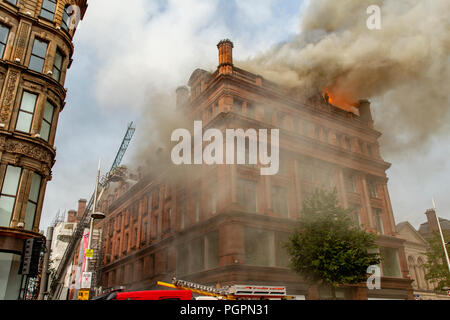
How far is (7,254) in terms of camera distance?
14945 mm

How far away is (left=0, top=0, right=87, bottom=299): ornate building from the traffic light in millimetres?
3878

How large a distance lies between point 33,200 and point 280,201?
61.3ft

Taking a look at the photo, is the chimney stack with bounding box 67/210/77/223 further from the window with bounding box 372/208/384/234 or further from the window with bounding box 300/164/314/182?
the window with bounding box 372/208/384/234

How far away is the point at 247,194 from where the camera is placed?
2709cm

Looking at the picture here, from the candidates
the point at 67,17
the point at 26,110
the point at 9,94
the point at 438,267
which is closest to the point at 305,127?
the point at 438,267

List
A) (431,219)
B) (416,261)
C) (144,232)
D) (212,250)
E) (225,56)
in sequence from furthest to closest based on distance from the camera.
Answer: (431,219)
(416,261)
(144,232)
(225,56)
(212,250)

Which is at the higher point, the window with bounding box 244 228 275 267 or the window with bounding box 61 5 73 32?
the window with bounding box 61 5 73 32

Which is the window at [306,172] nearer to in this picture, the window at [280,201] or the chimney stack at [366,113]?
the window at [280,201]

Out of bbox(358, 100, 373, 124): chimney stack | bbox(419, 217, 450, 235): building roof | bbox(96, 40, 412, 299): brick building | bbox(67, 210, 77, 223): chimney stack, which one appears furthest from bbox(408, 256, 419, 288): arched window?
bbox(67, 210, 77, 223): chimney stack

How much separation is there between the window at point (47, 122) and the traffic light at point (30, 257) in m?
7.65

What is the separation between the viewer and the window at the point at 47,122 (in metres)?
17.8

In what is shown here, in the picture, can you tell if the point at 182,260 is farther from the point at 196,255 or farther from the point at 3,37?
the point at 3,37

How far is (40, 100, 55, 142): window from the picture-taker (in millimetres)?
17797
